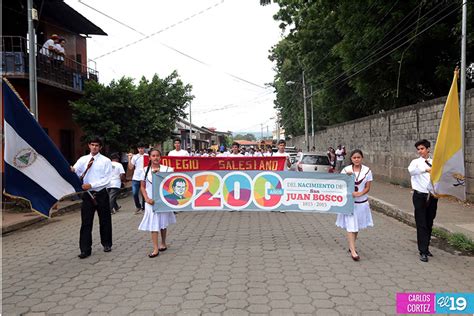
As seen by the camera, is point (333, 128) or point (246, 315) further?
point (333, 128)

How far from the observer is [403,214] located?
9.16 meters

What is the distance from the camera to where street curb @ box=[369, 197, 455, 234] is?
7643mm

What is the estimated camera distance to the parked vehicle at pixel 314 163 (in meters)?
15.6

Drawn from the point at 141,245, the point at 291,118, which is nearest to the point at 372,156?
the point at 141,245

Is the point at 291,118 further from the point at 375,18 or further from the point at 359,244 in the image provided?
the point at 359,244

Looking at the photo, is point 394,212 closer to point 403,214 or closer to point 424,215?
point 403,214

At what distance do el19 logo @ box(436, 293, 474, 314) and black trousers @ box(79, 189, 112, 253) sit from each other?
467 centimetres

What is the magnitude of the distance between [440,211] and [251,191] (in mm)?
5394

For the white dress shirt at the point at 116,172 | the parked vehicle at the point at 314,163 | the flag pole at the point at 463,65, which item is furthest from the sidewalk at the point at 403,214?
the parked vehicle at the point at 314,163

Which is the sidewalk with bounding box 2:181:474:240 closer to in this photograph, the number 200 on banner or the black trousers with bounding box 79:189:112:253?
the black trousers with bounding box 79:189:112:253

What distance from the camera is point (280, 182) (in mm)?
6535

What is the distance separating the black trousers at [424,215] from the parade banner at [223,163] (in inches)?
173

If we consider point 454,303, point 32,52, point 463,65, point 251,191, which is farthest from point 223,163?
point 463,65

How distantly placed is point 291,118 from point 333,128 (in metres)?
26.4
